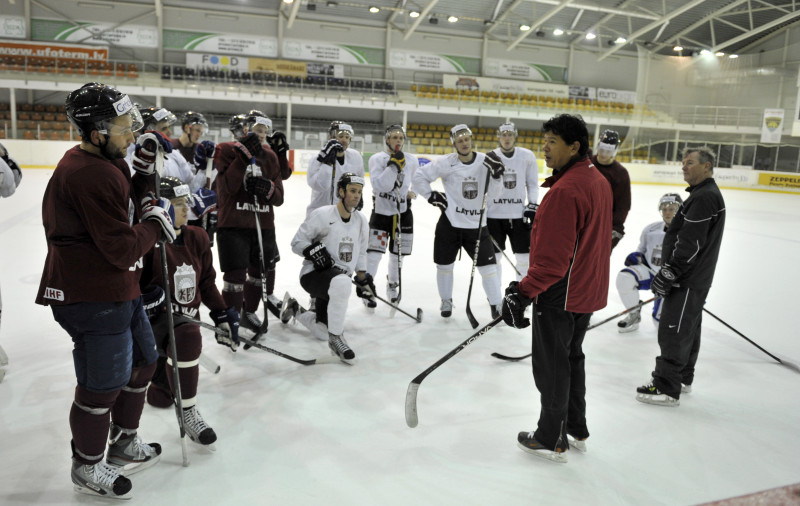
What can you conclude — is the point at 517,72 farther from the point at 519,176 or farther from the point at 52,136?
the point at 519,176

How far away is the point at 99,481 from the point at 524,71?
87.4 ft

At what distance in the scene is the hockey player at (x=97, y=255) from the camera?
76.7 inches

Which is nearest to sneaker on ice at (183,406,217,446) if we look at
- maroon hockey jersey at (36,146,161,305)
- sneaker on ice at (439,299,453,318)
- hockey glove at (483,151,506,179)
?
maroon hockey jersey at (36,146,161,305)

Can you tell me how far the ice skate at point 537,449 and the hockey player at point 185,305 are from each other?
1.46 m

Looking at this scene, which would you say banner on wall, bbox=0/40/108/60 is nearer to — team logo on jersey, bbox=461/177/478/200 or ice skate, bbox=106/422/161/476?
team logo on jersey, bbox=461/177/478/200

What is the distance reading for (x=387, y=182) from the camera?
5.26m

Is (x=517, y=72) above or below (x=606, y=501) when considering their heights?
above

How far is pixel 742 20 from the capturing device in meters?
24.2

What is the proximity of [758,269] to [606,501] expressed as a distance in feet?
19.6

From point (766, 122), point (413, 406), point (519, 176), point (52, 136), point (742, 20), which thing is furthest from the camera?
point (742, 20)

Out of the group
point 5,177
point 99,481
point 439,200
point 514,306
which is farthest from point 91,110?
point 439,200

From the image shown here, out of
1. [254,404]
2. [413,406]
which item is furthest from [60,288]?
[413,406]

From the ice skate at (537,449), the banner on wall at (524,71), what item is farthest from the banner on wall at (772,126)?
the ice skate at (537,449)

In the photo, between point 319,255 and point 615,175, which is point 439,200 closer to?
point 319,255
